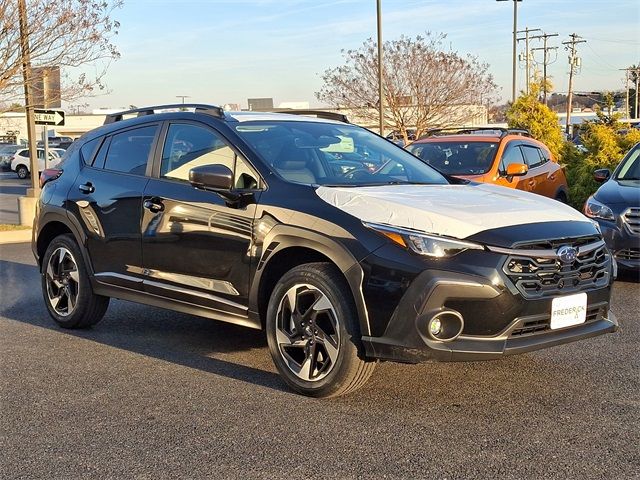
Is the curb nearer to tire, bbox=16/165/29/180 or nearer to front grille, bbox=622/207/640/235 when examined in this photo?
front grille, bbox=622/207/640/235

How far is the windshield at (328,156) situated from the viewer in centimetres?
489

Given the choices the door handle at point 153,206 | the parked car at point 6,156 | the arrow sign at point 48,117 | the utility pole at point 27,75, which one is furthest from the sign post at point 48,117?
the parked car at point 6,156

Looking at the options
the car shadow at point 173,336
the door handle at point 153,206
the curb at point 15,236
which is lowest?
the curb at point 15,236

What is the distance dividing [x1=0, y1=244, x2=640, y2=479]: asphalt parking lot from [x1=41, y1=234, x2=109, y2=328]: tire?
1.13 ft

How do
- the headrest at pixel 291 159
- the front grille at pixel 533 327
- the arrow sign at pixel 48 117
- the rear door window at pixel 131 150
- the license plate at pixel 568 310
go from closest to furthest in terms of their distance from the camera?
the front grille at pixel 533 327
the license plate at pixel 568 310
the headrest at pixel 291 159
the rear door window at pixel 131 150
the arrow sign at pixel 48 117

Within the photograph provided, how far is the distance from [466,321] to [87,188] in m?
3.46

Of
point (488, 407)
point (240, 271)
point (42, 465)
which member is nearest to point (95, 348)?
point (240, 271)

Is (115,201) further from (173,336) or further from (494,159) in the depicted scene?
(494,159)

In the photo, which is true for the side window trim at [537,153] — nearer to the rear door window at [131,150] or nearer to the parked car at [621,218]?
the parked car at [621,218]

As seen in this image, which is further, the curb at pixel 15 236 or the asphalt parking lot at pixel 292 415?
the curb at pixel 15 236

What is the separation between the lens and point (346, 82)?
3278 cm

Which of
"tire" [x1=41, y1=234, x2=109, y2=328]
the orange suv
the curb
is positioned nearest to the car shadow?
"tire" [x1=41, y1=234, x2=109, y2=328]

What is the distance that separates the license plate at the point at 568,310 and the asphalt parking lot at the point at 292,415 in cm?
47

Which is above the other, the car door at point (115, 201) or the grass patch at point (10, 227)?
the car door at point (115, 201)
